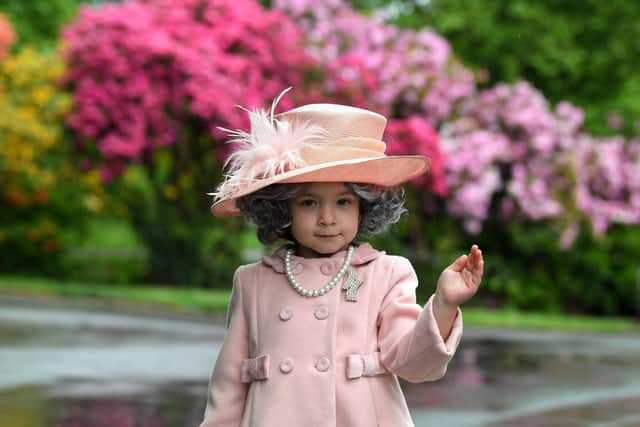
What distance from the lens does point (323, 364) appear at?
11.3 feet

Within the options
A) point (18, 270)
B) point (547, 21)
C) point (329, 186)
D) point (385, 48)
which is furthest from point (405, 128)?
point (329, 186)

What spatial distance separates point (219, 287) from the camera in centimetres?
1972

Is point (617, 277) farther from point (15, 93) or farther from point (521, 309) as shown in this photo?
point (15, 93)

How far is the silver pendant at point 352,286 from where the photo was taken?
139 inches

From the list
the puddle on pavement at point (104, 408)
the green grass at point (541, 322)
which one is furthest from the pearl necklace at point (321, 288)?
the green grass at point (541, 322)

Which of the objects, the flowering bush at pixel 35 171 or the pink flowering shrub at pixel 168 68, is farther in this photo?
the flowering bush at pixel 35 171

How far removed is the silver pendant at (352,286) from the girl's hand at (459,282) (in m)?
0.34

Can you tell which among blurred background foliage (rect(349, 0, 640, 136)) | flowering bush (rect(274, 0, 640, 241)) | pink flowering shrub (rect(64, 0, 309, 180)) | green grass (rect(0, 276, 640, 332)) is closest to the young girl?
green grass (rect(0, 276, 640, 332))

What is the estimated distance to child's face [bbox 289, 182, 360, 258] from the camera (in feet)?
11.6

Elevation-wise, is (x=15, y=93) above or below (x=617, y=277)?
above

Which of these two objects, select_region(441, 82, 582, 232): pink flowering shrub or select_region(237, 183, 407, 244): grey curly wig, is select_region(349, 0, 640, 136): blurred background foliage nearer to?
select_region(441, 82, 582, 232): pink flowering shrub

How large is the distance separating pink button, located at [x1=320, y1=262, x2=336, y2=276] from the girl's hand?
0.41 metres

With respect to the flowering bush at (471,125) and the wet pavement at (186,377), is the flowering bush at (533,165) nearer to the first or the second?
the flowering bush at (471,125)

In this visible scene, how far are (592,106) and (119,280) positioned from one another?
9.41 meters
